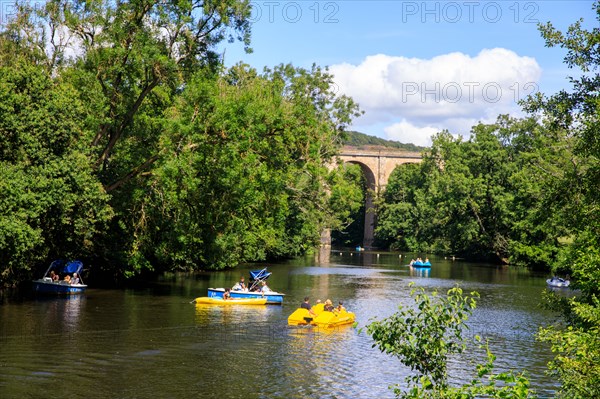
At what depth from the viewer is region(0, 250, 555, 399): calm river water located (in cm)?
1816

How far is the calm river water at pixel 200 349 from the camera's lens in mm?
18156

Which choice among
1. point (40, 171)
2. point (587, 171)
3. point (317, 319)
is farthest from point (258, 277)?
point (587, 171)

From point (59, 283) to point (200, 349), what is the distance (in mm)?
12786

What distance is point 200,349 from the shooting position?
2261cm

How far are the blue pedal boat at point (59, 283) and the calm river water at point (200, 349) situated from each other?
2.37 feet

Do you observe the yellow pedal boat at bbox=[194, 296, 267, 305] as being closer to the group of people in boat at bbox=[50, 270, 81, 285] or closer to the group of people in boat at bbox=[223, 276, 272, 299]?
the group of people in boat at bbox=[223, 276, 272, 299]

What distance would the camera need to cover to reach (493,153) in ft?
247

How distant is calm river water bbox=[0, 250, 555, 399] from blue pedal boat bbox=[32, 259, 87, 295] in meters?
0.72

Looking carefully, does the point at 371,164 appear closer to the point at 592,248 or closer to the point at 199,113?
the point at 199,113

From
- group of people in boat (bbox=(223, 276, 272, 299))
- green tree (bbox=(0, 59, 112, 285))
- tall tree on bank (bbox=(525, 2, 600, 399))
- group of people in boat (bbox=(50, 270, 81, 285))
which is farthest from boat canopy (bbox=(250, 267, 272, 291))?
tall tree on bank (bbox=(525, 2, 600, 399))

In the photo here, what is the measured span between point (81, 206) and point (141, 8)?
8.90 meters

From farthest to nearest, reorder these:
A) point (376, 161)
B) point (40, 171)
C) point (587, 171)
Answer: point (376, 161), point (40, 171), point (587, 171)

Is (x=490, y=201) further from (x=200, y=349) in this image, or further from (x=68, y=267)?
(x=200, y=349)

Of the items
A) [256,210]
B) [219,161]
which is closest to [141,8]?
[219,161]
